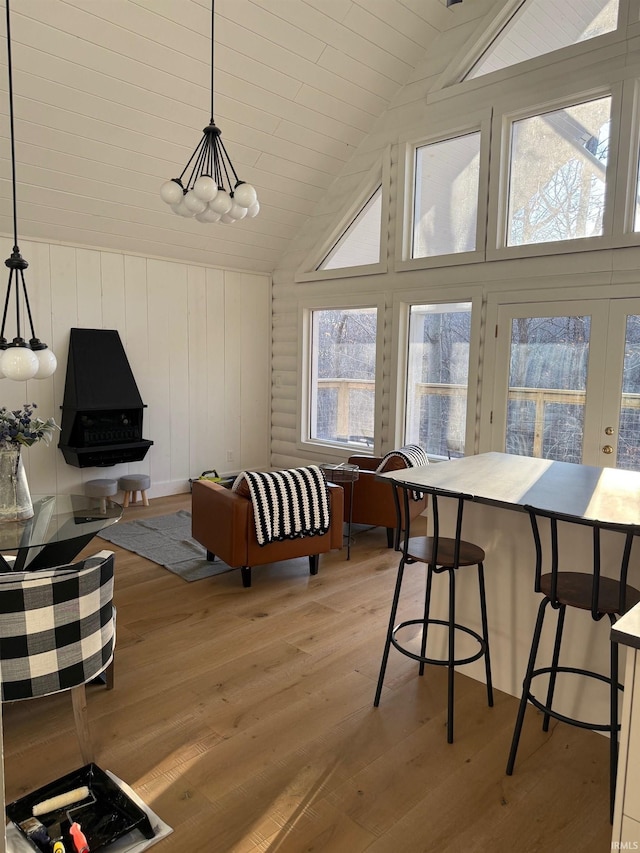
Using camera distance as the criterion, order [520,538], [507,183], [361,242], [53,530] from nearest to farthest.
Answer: [520,538] → [53,530] → [507,183] → [361,242]

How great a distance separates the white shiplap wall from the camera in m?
5.96

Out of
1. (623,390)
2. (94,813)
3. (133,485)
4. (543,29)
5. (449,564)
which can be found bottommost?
(94,813)

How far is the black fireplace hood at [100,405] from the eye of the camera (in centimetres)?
585

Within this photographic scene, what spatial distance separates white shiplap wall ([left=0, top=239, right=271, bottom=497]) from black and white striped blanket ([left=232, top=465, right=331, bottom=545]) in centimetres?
291

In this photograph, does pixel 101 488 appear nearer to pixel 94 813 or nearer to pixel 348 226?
pixel 348 226

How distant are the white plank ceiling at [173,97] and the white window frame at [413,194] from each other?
63 cm

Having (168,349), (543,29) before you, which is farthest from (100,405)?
(543,29)

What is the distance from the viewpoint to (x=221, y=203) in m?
3.33

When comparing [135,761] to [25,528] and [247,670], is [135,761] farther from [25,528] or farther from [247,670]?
[25,528]

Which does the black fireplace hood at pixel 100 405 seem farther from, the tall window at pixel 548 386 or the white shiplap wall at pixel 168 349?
the tall window at pixel 548 386

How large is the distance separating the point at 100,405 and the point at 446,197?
13.1 ft

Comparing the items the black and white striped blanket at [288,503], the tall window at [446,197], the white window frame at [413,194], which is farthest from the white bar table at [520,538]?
the tall window at [446,197]

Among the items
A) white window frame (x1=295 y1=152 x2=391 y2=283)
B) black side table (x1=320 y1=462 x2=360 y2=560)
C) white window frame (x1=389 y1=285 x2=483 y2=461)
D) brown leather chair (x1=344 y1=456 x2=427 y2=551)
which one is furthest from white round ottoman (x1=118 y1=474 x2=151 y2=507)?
white window frame (x1=295 y1=152 x2=391 y2=283)

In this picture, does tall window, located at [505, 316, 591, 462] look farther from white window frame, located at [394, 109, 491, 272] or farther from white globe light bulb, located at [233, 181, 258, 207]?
white globe light bulb, located at [233, 181, 258, 207]
